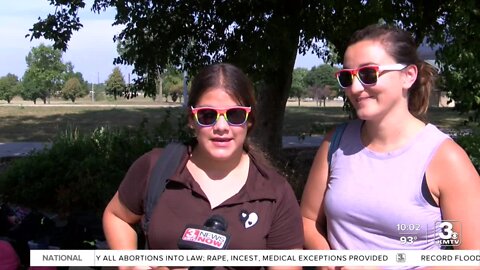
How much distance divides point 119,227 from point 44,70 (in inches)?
2531

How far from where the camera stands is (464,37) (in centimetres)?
480

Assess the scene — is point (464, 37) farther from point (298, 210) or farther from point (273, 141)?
point (273, 141)

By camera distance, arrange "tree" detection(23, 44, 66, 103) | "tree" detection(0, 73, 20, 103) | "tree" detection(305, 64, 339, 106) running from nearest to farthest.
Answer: "tree" detection(23, 44, 66, 103)
"tree" detection(0, 73, 20, 103)
"tree" detection(305, 64, 339, 106)

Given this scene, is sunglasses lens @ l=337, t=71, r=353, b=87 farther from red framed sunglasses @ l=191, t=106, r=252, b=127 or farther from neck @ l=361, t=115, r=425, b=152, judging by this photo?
red framed sunglasses @ l=191, t=106, r=252, b=127

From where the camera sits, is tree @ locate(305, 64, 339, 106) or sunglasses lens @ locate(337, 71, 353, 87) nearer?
sunglasses lens @ locate(337, 71, 353, 87)

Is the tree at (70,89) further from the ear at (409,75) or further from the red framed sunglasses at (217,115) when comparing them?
the ear at (409,75)

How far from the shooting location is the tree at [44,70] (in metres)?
61.5

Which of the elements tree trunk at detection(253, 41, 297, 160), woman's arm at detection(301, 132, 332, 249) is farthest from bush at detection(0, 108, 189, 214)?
woman's arm at detection(301, 132, 332, 249)

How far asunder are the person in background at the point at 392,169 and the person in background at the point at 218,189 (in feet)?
Result: 0.66

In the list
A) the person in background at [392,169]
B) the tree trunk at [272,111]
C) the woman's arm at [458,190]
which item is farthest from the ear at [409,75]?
the tree trunk at [272,111]

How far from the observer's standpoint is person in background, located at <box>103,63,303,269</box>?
6.93 feet

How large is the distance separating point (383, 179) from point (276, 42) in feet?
12.6

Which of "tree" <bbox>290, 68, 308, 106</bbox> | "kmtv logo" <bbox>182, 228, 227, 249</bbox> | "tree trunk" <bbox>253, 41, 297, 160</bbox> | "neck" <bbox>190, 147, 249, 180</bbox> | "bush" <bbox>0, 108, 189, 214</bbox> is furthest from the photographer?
"tree" <bbox>290, 68, 308, 106</bbox>

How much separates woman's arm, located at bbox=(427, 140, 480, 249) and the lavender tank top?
4 cm
